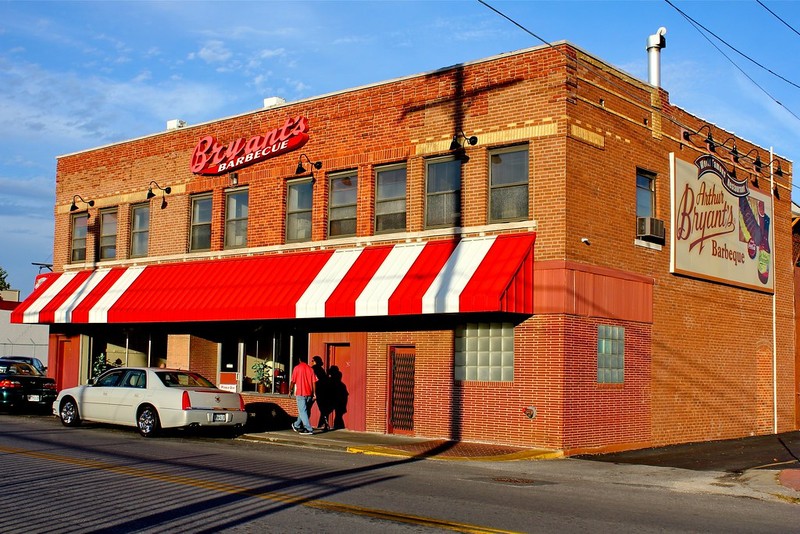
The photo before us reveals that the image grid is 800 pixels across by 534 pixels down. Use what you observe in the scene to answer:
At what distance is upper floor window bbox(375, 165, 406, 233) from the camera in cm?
2209

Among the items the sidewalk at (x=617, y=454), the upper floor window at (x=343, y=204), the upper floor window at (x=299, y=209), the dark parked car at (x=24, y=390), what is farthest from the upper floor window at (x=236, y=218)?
the dark parked car at (x=24, y=390)

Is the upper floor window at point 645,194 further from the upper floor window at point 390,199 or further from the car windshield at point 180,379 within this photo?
the car windshield at point 180,379

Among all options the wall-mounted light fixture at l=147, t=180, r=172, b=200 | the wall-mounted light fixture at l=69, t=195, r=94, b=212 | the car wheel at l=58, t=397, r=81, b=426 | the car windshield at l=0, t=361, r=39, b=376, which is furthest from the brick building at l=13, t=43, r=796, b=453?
the car wheel at l=58, t=397, r=81, b=426

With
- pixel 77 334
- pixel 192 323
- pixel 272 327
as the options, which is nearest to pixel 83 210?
pixel 77 334

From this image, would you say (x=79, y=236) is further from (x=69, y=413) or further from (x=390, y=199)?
(x=390, y=199)

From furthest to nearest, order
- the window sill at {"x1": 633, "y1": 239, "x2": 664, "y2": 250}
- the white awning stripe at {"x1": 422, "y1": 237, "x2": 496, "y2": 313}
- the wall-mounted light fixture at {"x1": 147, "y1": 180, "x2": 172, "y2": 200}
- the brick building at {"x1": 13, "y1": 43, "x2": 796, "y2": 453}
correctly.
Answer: the wall-mounted light fixture at {"x1": 147, "y1": 180, "x2": 172, "y2": 200} < the window sill at {"x1": 633, "y1": 239, "x2": 664, "y2": 250} < the brick building at {"x1": 13, "y1": 43, "x2": 796, "y2": 453} < the white awning stripe at {"x1": 422, "y1": 237, "x2": 496, "y2": 313}

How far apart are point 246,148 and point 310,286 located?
527cm

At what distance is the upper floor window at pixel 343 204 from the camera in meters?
23.2

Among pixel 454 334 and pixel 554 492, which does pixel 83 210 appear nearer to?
pixel 454 334

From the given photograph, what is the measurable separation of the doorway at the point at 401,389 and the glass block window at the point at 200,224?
7.73m

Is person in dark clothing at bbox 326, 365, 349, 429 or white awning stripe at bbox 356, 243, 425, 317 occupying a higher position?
white awning stripe at bbox 356, 243, 425, 317

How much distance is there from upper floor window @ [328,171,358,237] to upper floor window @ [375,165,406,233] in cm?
77

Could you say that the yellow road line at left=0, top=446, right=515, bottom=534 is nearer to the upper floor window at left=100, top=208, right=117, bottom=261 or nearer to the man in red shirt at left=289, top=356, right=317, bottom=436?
Result: the man in red shirt at left=289, top=356, right=317, bottom=436

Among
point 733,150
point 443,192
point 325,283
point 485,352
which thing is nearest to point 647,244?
point 485,352
